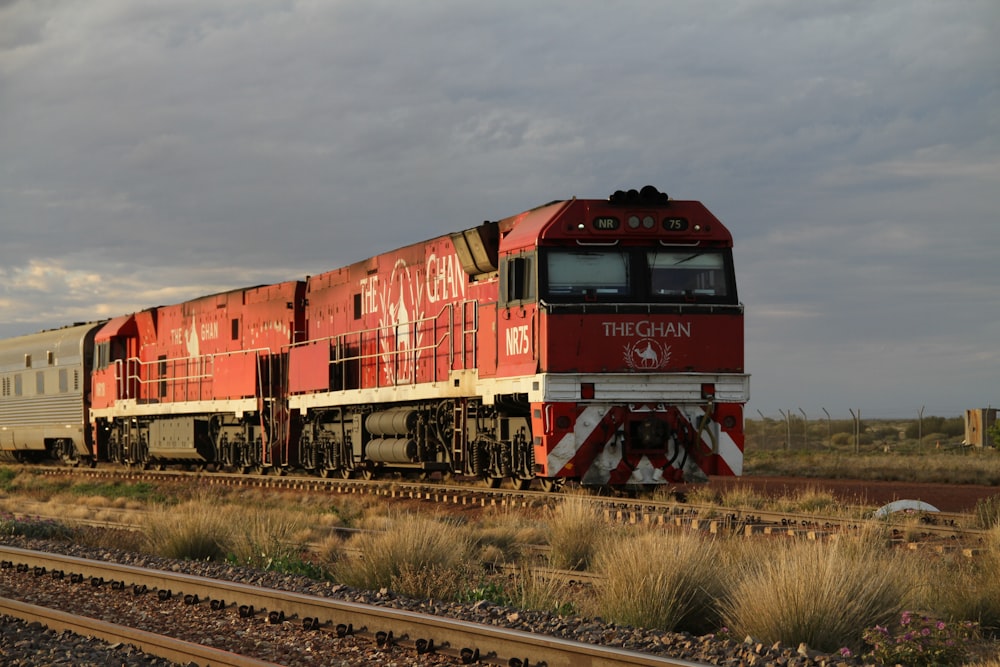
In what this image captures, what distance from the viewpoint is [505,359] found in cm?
1602

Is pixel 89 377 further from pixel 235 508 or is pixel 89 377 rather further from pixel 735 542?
pixel 735 542

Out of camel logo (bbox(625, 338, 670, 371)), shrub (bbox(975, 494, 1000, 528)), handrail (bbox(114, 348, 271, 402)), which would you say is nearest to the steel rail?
camel logo (bbox(625, 338, 670, 371))

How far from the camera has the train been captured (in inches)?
590

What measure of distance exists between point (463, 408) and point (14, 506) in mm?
9701

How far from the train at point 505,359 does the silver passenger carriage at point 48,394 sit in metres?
6.68

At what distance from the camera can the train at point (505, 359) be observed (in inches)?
590

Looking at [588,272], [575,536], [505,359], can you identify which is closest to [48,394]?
[505,359]

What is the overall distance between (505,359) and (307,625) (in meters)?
8.12

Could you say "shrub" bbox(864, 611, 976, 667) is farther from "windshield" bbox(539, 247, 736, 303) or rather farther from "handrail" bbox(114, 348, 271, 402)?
"handrail" bbox(114, 348, 271, 402)

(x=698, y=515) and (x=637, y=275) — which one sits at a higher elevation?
(x=637, y=275)

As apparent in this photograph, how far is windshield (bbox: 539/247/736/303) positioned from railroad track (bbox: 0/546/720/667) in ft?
21.6

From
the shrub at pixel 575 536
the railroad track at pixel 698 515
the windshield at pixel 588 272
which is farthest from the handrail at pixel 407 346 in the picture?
the shrub at pixel 575 536

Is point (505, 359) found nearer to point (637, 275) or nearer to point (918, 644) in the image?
point (637, 275)

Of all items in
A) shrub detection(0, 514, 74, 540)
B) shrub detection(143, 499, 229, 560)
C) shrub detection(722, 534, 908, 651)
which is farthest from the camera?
shrub detection(0, 514, 74, 540)
